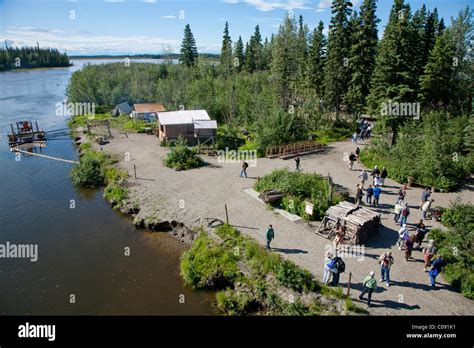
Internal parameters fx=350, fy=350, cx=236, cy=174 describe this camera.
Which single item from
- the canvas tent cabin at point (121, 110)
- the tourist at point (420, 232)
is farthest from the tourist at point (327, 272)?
the canvas tent cabin at point (121, 110)

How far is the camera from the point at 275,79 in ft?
149

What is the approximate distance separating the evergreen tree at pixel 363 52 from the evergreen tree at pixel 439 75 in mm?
5333

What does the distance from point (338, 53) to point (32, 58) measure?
489ft

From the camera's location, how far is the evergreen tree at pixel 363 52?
119 feet

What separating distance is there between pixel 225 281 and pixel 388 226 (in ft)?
30.9

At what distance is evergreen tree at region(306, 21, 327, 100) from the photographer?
4381 centimetres

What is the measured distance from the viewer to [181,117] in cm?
3772

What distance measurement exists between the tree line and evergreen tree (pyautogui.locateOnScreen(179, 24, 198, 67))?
295 feet

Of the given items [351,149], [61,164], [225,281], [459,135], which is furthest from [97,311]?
[459,135]

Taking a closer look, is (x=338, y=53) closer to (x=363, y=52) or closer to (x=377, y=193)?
(x=363, y=52)

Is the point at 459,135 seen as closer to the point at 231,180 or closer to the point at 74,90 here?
the point at 231,180

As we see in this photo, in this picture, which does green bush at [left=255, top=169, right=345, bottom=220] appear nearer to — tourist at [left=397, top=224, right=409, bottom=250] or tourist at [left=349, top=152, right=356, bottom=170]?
tourist at [left=397, top=224, right=409, bottom=250]

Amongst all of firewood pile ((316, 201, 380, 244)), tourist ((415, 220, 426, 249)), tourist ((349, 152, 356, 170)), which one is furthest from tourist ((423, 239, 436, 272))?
tourist ((349, 152, 356, 170))

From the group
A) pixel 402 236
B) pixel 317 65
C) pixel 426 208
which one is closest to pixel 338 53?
pixel 317 65
